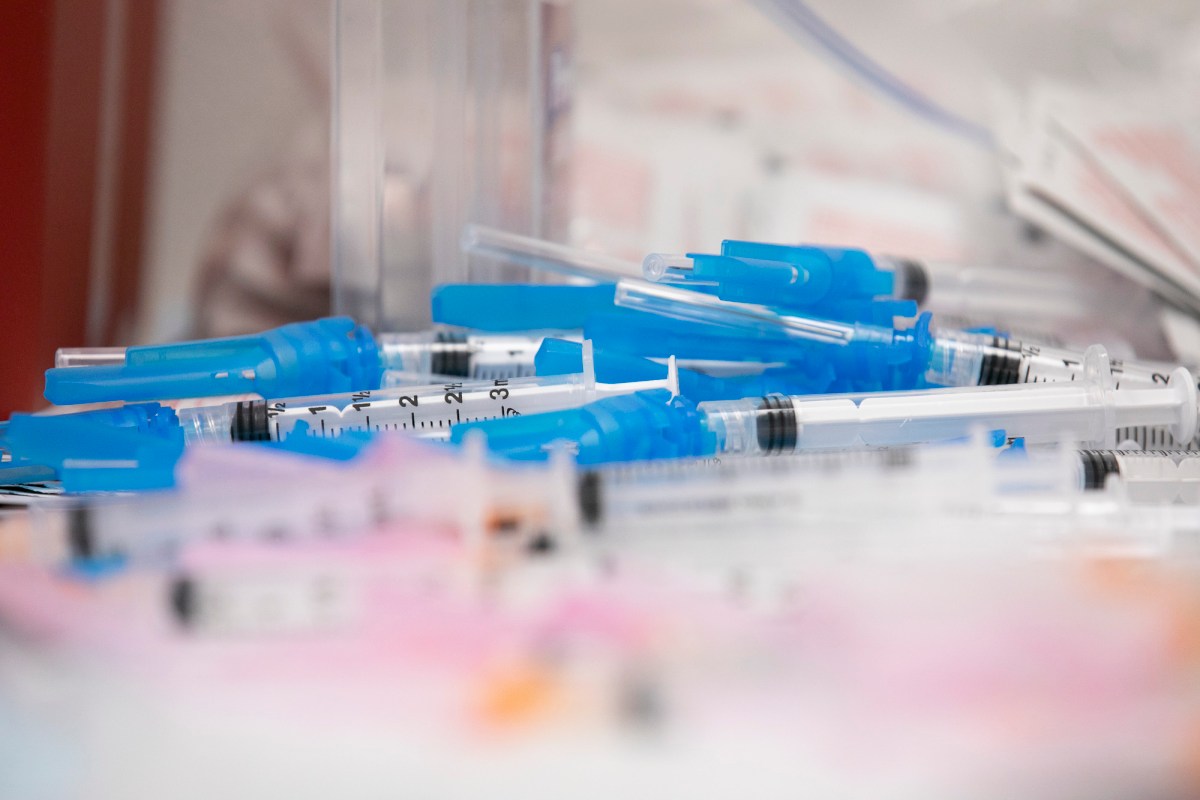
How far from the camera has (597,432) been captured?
0.73 m

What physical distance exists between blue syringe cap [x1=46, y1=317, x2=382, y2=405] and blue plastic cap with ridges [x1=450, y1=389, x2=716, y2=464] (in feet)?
0.61

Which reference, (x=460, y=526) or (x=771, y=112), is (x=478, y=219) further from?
(x=460, y=526)

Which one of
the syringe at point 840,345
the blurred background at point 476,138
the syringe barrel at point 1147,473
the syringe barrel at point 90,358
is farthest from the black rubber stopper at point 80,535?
the blurred background at point 476,138

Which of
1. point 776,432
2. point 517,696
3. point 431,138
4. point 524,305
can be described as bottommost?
point 517,696

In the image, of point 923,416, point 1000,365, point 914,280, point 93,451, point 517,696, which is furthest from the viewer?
point 914,280

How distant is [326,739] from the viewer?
16.9 inches

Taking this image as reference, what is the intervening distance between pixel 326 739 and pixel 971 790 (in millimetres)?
295

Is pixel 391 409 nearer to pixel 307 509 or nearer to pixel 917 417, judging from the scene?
pixel 307 509

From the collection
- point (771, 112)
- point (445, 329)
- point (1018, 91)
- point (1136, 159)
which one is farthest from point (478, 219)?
point (1136, 159)

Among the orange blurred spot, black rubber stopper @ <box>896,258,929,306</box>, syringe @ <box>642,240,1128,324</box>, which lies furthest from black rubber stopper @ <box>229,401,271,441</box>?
black rubber stopper @ <box>896,258,929,306</box>

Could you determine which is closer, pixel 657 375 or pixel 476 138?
pixel 657 375

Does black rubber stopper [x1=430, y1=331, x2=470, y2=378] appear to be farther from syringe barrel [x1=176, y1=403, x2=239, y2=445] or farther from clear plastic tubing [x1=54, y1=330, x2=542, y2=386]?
syringe barrel [x1=176, y1=403, x2=239, y2=445]

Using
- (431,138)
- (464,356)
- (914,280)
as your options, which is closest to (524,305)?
(464,356)

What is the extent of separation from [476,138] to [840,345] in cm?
64
